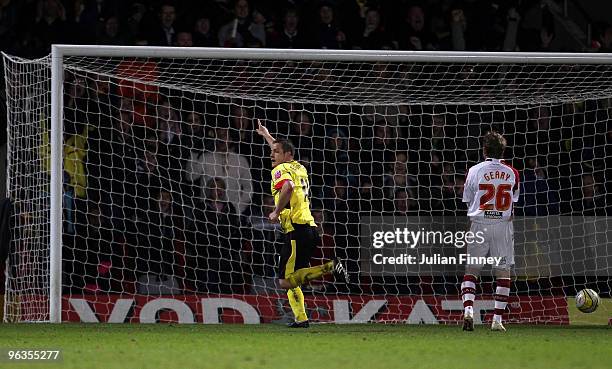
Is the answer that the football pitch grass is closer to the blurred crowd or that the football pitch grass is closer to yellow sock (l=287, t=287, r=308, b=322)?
yellow sock (l=287, t=287, r=308, b=322)

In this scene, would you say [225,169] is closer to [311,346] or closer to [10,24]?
[10,24]

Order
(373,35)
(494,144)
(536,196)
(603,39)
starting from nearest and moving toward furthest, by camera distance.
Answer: (494,144)
(536,196)
(373,35)
(603,39)

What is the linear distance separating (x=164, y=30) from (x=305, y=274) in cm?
463

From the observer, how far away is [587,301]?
39.0 feet

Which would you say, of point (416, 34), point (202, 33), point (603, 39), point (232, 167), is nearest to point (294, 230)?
point (232, 167)

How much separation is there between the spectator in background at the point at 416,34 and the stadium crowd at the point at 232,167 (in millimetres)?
1459

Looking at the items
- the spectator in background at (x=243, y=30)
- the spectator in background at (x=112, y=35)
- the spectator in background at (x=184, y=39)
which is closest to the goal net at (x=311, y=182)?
the spectator in background at (x=184, y=39)

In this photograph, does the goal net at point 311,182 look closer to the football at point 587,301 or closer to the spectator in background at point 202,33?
the spectator in background at point 202,33

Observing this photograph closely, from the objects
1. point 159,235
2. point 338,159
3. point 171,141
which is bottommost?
point 159,235

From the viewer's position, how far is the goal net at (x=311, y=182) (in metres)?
12.5

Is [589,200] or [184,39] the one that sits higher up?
[184,39]

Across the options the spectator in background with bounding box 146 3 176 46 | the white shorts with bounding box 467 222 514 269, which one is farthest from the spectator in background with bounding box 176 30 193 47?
the white shorts with bounding box 467 222 514 269

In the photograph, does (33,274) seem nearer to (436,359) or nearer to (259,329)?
(259,329)

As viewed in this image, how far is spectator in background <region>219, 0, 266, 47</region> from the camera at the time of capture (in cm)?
1491
